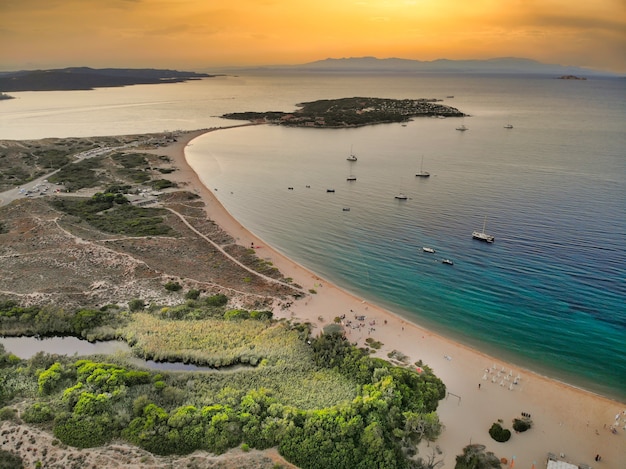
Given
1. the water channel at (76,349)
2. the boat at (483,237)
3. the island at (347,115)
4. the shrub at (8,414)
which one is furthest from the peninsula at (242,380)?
the island at (347,115)

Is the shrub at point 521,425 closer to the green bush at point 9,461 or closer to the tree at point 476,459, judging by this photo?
the tree at point 476,459

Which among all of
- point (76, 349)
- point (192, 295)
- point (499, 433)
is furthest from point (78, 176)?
point (499, 433)

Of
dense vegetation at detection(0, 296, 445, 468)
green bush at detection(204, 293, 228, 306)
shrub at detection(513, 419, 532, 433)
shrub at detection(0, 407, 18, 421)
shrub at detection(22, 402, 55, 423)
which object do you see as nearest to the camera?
dense vegetation at detection(0, 296, 445, 468)

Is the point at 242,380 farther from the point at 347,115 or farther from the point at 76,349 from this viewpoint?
the point at 347,115

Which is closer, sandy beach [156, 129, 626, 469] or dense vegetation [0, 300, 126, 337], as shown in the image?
sandy beach [156, 129, 626, 469]

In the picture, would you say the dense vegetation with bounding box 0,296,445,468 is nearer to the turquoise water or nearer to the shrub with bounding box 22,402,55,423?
the shrub with bounding box 22,402,55,423

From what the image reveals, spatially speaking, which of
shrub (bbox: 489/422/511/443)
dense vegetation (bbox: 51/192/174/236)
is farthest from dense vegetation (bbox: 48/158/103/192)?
shrub (bbox: 489/422/511/443)
